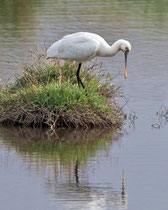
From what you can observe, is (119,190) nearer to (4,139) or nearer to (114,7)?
(4,139)

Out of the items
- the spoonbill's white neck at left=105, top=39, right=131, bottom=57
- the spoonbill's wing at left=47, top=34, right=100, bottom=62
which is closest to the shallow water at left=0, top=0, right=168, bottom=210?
the spoonbill's white neck at left=105, top=39, right=131, bottom=57

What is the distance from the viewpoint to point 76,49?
13.4 metres

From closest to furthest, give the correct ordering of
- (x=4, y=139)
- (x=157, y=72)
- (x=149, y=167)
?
(x=149, y=167)
(x=4, y=139)
(x=157, y=72)

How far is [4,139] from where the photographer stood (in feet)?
38.5

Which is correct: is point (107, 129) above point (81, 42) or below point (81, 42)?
below

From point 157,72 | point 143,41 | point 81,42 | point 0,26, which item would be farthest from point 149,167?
point 0,26

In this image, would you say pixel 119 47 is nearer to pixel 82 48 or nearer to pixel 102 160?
pixel 82 48

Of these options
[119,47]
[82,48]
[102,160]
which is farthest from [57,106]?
[119,47]

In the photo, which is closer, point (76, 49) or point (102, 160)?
point (102, 160)

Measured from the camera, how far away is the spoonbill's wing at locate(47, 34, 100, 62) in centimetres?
1328

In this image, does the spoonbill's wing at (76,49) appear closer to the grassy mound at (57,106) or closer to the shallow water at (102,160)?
the grassy mound at (57,106)

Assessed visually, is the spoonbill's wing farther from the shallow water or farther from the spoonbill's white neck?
the shallow water

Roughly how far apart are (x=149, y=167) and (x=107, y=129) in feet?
7.62

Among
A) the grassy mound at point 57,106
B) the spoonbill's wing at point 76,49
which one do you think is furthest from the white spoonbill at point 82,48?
the grassy mound at point 57,106
